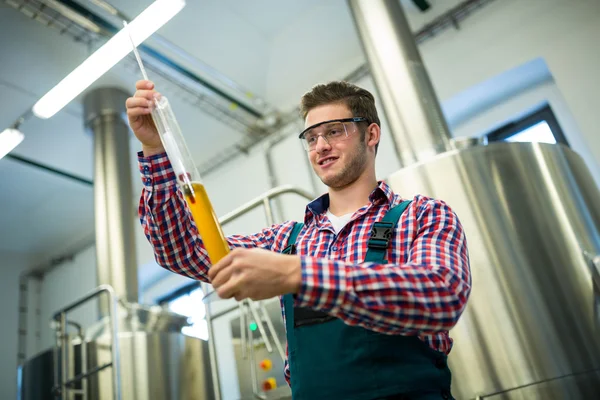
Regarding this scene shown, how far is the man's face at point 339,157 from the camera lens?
1296mm

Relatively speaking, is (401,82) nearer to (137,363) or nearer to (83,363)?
(137,363)

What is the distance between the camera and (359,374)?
0.95 metres

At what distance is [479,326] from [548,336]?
0.26 metres

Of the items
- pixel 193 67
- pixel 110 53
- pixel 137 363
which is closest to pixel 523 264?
pixel 137 363

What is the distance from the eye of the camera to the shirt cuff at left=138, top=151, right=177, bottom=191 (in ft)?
3.68

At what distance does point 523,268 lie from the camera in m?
2.12

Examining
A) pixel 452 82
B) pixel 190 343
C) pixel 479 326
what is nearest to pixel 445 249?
pixel 479 326

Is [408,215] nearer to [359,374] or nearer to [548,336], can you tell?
[359,374]

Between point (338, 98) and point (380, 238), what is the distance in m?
0.47

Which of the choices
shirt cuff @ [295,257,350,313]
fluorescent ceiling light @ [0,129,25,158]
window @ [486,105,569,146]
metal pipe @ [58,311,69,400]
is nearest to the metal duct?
fluorescent ceiling light @ [0,129,25,158]

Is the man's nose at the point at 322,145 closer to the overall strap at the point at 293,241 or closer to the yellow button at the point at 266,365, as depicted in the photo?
the overall strap at the point at 293,241

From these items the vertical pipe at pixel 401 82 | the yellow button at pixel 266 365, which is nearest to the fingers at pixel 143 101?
the vertical pipe at pixel 401 82

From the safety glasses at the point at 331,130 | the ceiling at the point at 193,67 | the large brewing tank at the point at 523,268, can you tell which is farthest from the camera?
the ceiling at the point at 193,67

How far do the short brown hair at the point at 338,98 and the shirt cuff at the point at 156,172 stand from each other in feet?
1.44
